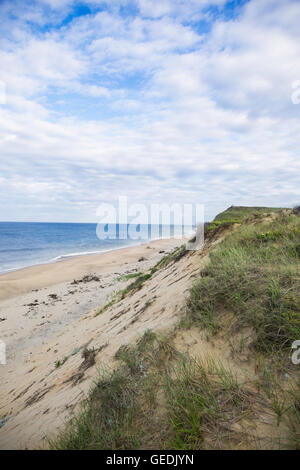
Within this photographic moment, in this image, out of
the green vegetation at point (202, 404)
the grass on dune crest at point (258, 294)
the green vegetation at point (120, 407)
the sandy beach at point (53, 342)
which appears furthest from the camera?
the sandy beach at point (53, 342)

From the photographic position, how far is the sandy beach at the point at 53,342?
3.21 m

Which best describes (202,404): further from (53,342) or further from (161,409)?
(53,342)

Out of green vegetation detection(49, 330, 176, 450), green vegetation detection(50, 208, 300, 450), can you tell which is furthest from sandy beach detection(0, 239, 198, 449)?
green vegetation detection(50, 208, 300, 450)

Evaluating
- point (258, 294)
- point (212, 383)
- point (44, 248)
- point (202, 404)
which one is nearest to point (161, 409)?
point (202, 404)

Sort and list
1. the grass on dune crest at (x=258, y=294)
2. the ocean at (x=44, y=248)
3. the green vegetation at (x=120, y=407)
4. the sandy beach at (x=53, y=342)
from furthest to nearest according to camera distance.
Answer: the ocean at (x=44, y=248) → the sandy beach at (x=53, y=342) → the grass on dune crest at (x=258, y=294) → the green vegetation at (x=120, y=407)

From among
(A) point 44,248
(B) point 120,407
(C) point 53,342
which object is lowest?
(A) point 44,248

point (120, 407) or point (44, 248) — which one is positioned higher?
point (120, 407)

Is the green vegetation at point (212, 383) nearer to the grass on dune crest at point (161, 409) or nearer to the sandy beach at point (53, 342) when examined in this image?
the grass on dune crest at point (161, 409)

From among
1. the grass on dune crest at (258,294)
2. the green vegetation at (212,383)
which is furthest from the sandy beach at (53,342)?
the grass on dune crest at (258,294)

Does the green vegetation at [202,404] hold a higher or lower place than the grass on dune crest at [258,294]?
lower

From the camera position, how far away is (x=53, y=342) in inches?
306

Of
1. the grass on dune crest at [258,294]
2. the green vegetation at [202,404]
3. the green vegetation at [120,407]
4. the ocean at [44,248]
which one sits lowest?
the ocean at [44,248]

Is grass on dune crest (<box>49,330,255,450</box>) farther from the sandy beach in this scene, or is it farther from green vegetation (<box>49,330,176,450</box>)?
the sandy beach

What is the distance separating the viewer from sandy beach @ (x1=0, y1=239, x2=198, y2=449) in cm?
321
